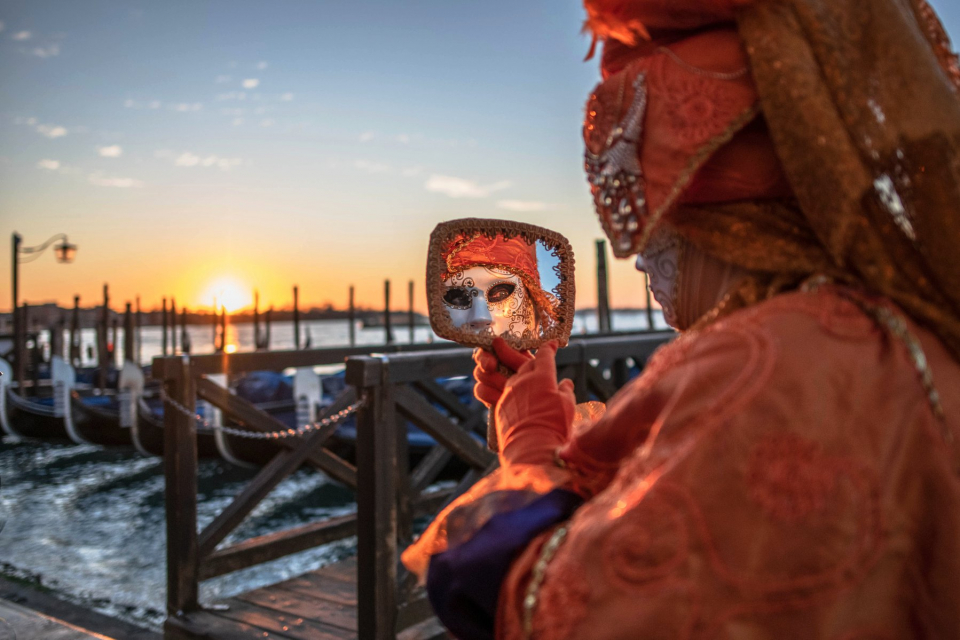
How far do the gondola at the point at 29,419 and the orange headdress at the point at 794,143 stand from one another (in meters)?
15.5

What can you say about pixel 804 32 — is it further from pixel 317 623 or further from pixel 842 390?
pixel 317 623

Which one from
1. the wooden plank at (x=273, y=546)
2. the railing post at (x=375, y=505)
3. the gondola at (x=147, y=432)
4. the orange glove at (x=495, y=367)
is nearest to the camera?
the orange glove at (x=495, y=367)

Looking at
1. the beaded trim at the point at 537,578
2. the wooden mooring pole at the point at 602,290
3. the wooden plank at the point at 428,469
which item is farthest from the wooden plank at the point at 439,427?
the wooden mooring pole at the point at 602,290

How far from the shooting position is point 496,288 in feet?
4.78

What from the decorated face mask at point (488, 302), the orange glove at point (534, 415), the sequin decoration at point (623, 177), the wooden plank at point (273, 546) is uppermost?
the sequin decoration at point (623, 177)

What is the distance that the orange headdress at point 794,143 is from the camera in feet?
2.78

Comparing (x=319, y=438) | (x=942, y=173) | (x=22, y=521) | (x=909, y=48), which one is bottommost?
(x=22, y=521)

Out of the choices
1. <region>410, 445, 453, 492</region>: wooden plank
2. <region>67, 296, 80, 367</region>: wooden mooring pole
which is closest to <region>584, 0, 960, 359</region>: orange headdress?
<region>410, 445, 453, 492</region>: wooden plank

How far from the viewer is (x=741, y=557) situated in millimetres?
739

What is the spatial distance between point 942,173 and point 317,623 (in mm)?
4137

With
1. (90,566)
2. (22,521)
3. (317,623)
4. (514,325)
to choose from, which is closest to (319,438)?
(317,623)

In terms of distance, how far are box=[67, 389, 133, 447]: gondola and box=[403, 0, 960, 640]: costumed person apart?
1340cm

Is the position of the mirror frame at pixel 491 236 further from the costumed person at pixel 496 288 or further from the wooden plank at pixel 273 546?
the wooden plank at pixel 273 546

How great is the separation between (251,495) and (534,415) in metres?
3.61
